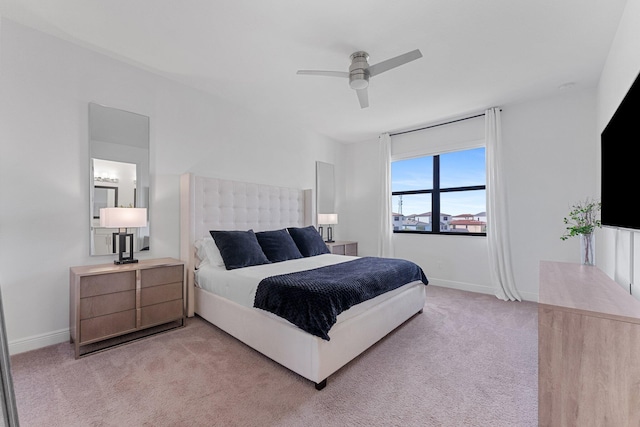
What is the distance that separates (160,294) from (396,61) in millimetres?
3078

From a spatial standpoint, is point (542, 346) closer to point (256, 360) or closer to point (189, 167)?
point (256, 360)

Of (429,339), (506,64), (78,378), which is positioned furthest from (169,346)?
(506,64)

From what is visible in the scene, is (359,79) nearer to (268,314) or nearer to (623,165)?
(623,165)

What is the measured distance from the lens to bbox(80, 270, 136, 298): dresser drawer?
91.7 inches

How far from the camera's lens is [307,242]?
12.9 feet

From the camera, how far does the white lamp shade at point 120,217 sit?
8.38 feet

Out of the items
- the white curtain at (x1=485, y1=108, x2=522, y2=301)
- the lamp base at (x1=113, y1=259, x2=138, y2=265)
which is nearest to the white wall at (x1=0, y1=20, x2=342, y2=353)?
the lamp base at (x1=113, y1=259, x2=138, y2=265)

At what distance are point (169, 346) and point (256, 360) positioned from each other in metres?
Answer: 0.86

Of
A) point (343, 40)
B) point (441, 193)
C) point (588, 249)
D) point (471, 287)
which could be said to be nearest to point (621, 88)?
point (588, 249)

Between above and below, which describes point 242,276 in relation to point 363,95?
below

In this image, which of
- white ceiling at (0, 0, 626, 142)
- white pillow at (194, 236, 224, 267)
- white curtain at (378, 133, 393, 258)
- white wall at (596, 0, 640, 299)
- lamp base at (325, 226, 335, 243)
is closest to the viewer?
white wall at (596, 0, 640, 299)

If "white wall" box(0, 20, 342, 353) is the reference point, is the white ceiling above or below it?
above

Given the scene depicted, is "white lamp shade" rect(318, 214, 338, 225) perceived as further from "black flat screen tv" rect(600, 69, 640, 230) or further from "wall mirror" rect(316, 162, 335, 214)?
"black flat screen tv" rect(600, 69, 640, 230)

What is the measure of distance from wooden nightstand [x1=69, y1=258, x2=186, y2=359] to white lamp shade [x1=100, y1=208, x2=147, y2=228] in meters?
0.39
